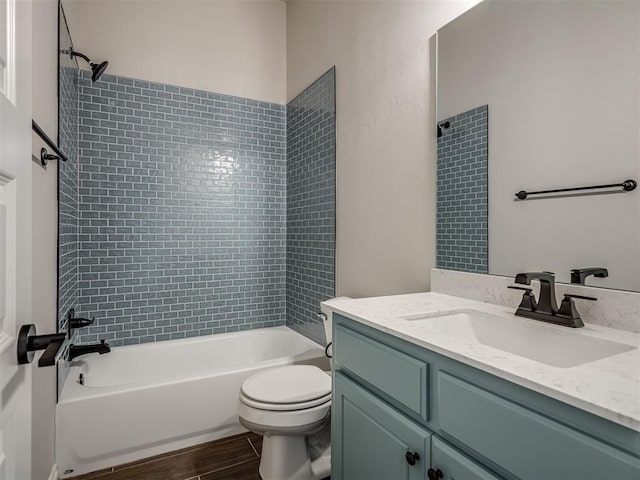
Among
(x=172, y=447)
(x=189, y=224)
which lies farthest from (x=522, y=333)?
(x=189, y=224)

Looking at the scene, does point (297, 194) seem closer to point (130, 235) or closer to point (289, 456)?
point (130, 235)

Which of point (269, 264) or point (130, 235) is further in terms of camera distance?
point (269, 264)

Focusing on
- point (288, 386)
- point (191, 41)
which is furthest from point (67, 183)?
point (288, 386)

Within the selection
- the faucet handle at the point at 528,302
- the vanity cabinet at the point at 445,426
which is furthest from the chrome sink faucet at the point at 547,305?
the vanity cabinet at the point at 445,426

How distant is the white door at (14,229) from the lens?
60cm

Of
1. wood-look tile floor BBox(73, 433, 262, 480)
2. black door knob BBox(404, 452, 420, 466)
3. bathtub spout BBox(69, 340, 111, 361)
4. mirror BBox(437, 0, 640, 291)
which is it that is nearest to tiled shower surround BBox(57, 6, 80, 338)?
bathtub spout BBox(69, 340, 111, 361)

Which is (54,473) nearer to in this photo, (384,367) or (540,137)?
(384,367)

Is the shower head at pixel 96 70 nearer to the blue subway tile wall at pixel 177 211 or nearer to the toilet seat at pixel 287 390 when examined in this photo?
the blue subway tile wall at pixel 177 211

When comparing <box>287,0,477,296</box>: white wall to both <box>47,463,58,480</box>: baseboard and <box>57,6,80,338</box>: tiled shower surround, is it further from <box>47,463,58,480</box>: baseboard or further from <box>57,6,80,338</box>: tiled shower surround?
<box>47,463,58,480</box>: baseboard

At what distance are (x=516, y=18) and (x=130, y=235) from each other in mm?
2503

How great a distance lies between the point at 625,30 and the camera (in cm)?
103

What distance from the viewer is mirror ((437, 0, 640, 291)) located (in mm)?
1041

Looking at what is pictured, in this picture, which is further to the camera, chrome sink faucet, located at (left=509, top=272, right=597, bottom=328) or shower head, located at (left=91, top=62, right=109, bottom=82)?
shower head, located at (left=91, top=62, right=109, bottom=82)

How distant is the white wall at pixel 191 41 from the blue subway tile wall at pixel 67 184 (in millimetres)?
327
